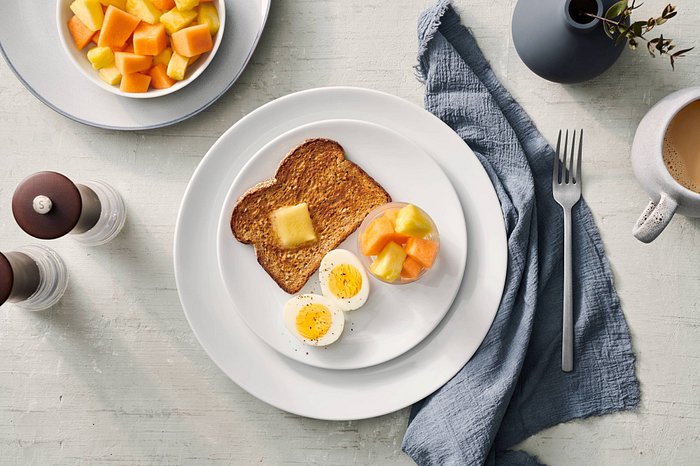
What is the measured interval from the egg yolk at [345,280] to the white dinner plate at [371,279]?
0.15 ft

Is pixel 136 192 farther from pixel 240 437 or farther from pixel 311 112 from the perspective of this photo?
pixel 240 437

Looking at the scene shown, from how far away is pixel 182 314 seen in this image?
5.09 feet

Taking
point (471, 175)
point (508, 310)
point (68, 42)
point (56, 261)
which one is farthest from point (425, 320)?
point (68, 42)

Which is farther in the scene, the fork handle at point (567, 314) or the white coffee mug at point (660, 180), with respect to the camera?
the fork handle at point (567, 314)

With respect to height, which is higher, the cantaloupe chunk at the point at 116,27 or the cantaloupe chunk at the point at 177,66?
the cantaloupe chunk at the point at 116,27

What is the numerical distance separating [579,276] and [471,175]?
0.33 m

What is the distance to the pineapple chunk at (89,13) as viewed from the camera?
1.45 metres

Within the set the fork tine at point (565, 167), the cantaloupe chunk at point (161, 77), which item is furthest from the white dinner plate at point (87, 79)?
the fork tine at point (565, 167)

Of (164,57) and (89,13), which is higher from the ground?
(89,13)

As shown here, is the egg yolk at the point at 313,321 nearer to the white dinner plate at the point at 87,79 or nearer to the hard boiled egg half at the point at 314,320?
the hard boiled egg half at the point at 314,320

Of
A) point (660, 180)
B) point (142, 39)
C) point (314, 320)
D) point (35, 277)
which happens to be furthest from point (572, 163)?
point (35, 277)

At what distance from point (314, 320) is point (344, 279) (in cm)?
11

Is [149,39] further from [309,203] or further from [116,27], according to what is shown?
[309,203]

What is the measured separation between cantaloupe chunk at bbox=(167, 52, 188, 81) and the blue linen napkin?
531 mm
